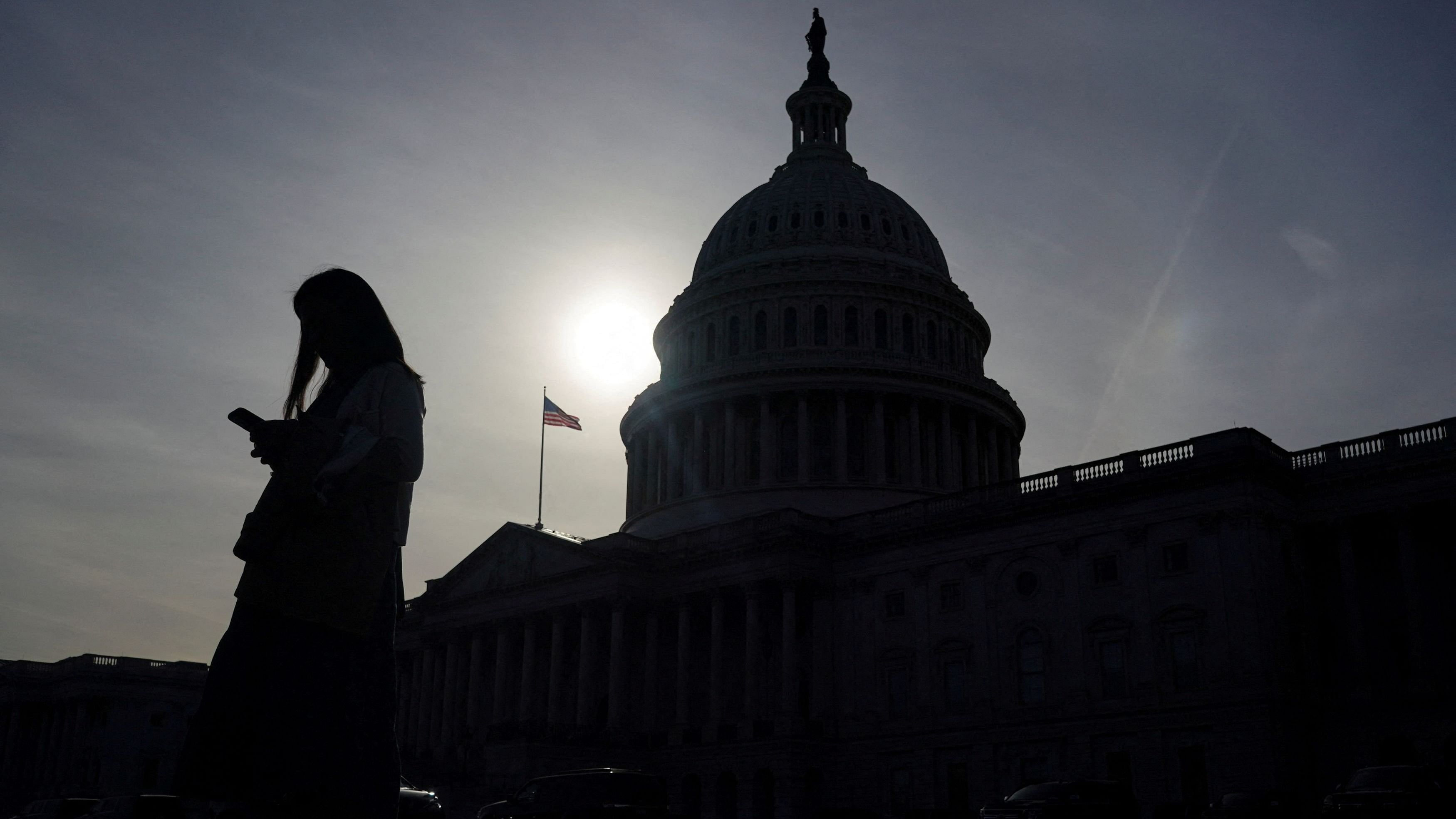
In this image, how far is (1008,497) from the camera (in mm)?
62906

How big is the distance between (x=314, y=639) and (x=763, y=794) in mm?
61862

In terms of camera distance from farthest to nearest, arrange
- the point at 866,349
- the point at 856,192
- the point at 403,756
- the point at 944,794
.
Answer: the point at 856,192 < the point at 866,349 < the point at 403,756 < the point at 944,794

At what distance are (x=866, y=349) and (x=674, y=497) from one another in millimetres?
15901

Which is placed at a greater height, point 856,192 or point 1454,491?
point 856,192

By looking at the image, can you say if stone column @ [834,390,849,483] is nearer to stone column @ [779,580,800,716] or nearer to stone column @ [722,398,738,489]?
stone column @ [722,398,738,489]

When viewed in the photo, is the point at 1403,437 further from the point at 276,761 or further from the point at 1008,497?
the point at 276,761

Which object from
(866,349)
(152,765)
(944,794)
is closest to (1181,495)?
(944,794)

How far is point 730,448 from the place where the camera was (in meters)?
85.4

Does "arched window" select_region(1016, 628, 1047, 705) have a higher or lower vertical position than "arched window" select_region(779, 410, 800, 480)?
A: lower

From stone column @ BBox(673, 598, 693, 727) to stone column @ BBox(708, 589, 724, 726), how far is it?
119 centimetres

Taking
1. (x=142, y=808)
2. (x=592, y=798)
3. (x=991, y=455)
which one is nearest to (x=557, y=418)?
(x=991, y=455)

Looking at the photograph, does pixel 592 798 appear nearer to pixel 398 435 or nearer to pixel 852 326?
pixel 398 435

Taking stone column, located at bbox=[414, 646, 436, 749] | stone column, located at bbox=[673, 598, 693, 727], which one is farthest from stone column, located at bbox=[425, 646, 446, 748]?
stone column, located at bbox=[673, 598, 693, 727]

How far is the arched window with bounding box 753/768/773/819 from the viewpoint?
63344 millimetres
